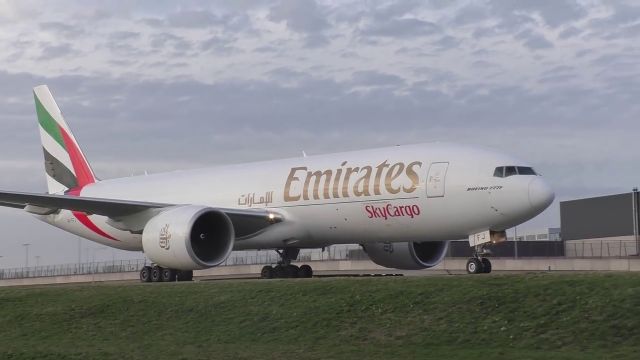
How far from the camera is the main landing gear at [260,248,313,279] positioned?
3103 centimetres

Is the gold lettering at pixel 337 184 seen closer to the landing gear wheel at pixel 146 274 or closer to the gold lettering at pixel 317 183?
the gold lettering at pixel 317 183

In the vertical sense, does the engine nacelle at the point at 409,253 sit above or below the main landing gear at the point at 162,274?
above

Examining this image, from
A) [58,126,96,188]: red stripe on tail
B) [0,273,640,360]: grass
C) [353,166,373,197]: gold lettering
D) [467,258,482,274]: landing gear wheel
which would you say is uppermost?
[58,126,96,188]: red stripe on tail

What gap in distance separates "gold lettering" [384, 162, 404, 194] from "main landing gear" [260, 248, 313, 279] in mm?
5860

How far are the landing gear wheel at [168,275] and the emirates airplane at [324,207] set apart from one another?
0.04m

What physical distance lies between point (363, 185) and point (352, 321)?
31.2 feet

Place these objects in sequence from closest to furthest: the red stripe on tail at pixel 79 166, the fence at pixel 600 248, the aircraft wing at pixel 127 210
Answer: the aircraft wing at pixel 127 210 → the red stripe on tail at pixel 79 166 → the fence at pixel 600 248

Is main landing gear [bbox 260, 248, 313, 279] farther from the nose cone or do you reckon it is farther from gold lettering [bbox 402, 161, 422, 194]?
the nose cone

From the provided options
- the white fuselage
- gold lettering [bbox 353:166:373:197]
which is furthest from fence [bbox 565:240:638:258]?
gold lettering [bbox 353:166:373:197]

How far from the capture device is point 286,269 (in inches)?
1224

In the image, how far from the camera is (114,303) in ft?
71.5

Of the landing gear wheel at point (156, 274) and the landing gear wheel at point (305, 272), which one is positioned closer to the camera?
the landing gear wheel at point (156, 274)

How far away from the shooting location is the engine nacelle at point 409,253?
30.6 metres

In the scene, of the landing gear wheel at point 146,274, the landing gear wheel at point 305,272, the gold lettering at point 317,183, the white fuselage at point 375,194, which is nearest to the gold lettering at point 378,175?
the white fuselage at point 375,194
